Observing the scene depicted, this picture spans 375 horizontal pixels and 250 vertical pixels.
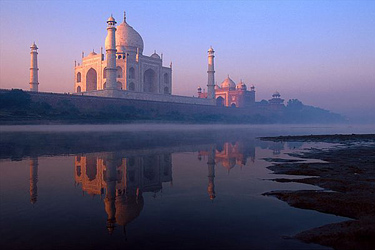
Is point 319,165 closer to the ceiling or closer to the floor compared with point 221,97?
closer to the floor

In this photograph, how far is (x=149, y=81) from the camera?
43.1 meters

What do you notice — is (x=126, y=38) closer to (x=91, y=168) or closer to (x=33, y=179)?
(x=91, y=168)

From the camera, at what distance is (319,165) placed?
6.36m

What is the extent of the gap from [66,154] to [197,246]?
252 inches

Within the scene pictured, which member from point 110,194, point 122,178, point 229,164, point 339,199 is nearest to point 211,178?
point 122,178

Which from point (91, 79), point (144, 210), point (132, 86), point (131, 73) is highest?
point (131, 73)

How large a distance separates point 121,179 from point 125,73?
1357 inches

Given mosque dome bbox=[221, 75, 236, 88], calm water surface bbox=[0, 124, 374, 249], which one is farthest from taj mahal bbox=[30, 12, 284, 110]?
calm water surface bbox=[0, 124, 374, 249]

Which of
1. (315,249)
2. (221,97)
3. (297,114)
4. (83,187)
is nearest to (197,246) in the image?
(315,249)

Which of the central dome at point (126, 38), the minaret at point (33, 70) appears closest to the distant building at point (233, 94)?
the central dome at point (126, 38)

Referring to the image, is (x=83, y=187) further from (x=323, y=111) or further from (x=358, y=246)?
(x=323, y=111)

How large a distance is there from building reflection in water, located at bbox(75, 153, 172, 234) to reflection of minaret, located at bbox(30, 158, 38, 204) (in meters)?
0.59

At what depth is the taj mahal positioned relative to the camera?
1320 inches

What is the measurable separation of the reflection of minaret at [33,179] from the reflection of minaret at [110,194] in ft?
2.78
